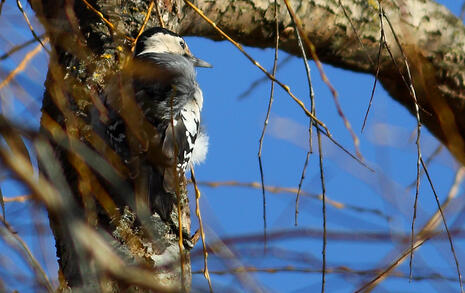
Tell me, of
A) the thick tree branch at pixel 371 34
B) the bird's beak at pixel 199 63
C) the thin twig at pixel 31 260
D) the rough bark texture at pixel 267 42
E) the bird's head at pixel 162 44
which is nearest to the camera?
the thin twig at pixel 31 260

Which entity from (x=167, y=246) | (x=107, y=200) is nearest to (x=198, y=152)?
(x=167, y=246)

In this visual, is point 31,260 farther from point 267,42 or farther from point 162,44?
point 267,42

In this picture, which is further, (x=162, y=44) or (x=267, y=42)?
(x=267, y=42)

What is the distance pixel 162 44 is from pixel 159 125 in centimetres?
85

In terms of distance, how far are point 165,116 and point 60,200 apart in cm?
222

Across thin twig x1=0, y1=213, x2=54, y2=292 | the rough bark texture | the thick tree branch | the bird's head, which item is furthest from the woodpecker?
thin twig x1=0, y1=213, x2=54, y2=292

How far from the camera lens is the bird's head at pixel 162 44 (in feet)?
12.0

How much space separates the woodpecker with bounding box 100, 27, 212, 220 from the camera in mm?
2932

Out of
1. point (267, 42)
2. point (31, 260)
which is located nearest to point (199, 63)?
point (267, 42)

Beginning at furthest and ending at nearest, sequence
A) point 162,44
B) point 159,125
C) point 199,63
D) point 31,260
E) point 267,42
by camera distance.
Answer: point 199,63, point 267,42, point 162,44, point 159,125, point 31,260

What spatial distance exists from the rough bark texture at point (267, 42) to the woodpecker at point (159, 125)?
0.40 feet

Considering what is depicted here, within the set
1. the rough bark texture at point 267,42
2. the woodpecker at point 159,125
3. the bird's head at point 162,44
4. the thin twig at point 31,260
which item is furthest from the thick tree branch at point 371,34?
the thin twig at point 31,260

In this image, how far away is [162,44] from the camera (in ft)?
13.1

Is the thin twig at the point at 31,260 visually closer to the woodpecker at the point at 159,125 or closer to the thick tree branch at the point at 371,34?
Answer: the woodpecker at the point at 159,125
